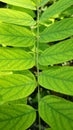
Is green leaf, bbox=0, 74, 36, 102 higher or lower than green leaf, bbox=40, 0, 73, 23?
lower

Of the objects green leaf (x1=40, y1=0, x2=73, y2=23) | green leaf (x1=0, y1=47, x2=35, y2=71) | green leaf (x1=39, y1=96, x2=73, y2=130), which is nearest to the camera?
green leaf (x1=39, y1=96, x2=73, y2=130)

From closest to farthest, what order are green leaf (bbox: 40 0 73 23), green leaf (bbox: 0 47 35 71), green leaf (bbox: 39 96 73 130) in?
green leaf (bbox: 39 96 73 130) < green leaf (bbox: 0 47 35 71) < green leaf (bbox: 40 0 73 23)

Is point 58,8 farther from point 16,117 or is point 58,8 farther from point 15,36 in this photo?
point 16,117

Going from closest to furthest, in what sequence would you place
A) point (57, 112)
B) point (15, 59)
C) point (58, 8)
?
point (57, 112), point (15, 59), point (58, 8)

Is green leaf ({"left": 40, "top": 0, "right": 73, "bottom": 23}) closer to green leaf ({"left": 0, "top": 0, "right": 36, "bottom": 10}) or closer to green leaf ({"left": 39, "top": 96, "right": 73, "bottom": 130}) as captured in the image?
green leaf ({"left": 0, "top": 0, "right": 36, "bottom": 10})

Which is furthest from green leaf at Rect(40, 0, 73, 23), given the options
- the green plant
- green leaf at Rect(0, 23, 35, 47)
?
green leaf at Rect(0, 23, 35, 47)

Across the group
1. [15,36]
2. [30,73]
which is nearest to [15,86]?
[30,73]

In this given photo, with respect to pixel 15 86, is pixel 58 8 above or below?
above

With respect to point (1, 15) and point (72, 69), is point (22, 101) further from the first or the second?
point (1, 15)
